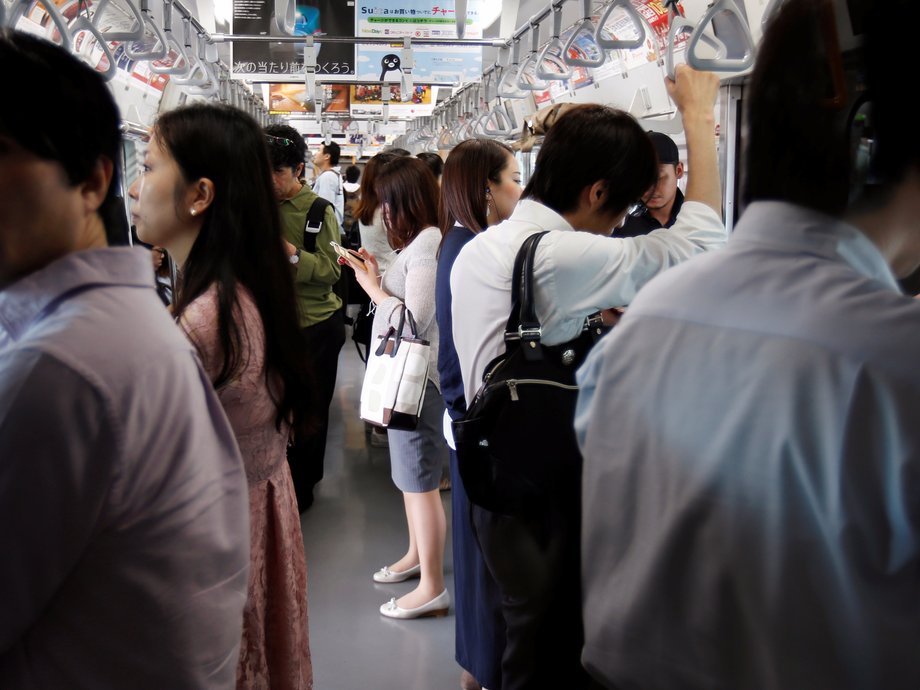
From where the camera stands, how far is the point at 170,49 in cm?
415

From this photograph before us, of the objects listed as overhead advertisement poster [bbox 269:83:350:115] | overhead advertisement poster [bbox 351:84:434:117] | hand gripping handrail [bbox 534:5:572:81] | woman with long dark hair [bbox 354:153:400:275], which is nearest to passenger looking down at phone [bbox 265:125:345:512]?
woman with long dark hair [bbox 354:153:400:275]

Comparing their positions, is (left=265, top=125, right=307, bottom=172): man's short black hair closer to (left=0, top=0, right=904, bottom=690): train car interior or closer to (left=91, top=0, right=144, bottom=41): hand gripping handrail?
(left=0, top=0, right=904, bottom=690): train car interior

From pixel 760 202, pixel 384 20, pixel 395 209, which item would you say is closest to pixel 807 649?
pixel 760 202

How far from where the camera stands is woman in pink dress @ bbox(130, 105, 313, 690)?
1649 mm

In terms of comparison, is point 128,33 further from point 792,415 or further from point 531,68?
point 792,415

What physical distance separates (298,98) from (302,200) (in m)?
6.82

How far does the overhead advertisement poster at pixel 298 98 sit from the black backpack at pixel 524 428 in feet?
28.5

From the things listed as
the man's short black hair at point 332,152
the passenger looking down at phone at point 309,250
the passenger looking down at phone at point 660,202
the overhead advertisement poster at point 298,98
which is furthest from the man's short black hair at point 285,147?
the overhead advertisement poster at point 298,98

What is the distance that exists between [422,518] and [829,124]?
2687mm

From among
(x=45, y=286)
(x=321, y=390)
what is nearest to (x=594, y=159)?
(x=45, y=286)

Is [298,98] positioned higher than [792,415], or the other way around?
[298,98]

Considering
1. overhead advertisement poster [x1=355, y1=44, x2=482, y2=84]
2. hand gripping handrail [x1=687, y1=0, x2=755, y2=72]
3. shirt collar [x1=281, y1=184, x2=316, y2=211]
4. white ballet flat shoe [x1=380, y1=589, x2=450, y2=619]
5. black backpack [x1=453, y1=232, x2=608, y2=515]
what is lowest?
white ballet flat shoe [x1=380, y1=589, x2=450, y2=619]

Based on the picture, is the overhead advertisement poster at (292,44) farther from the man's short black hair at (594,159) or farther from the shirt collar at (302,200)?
the man's short black hair at (594,159)

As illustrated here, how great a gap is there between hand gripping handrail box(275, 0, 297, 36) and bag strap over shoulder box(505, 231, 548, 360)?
2.86 meters
